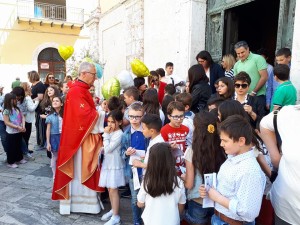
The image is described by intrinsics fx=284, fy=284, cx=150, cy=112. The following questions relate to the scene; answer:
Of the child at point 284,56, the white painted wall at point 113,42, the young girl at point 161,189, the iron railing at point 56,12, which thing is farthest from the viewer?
the iron railing at point 56,12

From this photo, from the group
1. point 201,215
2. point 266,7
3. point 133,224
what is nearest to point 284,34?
point 201,215

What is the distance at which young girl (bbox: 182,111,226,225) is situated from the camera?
223 centimetres

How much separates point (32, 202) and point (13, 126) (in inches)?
71.6

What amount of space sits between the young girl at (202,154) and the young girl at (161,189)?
109 mm

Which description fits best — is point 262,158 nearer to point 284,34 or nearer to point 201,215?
point 201,215

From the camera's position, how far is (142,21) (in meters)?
7.78

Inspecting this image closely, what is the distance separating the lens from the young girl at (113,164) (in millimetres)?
3145

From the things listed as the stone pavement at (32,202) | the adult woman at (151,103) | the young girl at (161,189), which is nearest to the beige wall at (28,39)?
the stone pavement at (32,202)

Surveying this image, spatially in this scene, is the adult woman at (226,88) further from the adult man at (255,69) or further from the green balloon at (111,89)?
the green balloon at (111,89)

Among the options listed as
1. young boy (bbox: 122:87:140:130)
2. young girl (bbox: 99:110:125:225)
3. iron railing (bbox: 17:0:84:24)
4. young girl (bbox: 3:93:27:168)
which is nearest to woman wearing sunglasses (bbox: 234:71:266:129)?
young boy (bbox: 122:87:140:130)

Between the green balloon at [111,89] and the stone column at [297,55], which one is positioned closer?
the stone column at [297,55]

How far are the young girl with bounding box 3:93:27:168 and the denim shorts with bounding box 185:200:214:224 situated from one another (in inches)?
154

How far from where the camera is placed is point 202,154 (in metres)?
2.23

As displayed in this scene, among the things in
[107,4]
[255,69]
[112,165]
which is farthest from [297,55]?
[107,4]
